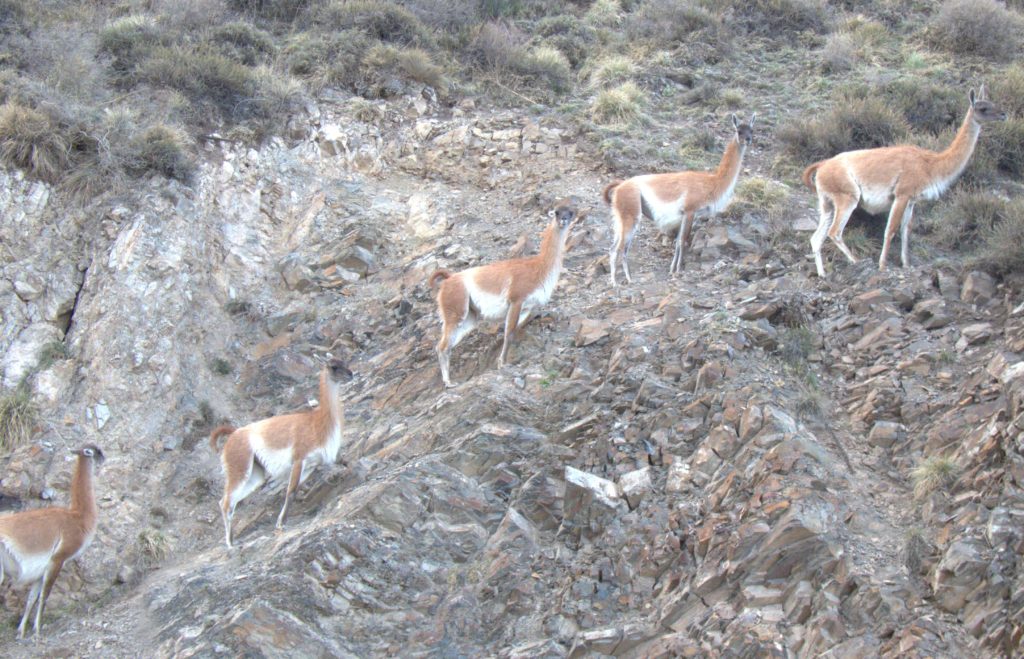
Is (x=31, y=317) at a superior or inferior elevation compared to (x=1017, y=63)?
inferior

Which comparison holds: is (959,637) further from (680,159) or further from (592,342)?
(680,159)

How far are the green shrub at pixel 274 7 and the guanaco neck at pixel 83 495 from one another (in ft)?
43.4

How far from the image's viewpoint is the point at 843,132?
16.0 meters

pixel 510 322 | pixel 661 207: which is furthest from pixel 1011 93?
pixel 510 322

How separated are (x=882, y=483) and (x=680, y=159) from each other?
8.10 metres

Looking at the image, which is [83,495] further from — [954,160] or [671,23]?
[671,23]

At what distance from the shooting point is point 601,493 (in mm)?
9172

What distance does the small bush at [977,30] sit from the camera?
64.1 feet

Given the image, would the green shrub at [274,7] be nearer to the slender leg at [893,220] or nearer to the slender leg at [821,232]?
the slender leg at [821,232]

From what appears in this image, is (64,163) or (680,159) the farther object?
(680,159)

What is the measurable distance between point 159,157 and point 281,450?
21.7 feet

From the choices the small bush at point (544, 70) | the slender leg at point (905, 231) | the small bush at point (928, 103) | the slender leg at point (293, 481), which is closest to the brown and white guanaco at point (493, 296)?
the slender leg at point (293, 481)

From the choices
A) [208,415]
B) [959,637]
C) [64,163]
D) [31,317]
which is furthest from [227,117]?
[959,637]

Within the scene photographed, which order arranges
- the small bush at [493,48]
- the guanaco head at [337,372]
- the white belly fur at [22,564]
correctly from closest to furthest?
the white belly fur at [22,564] < the guanaco head at [337,372] < the small bush at [493,48]
